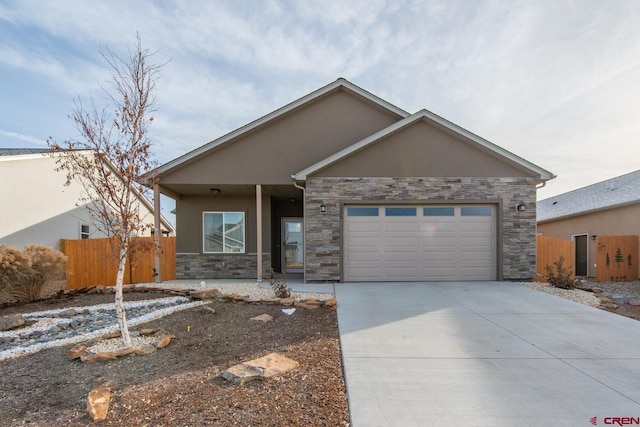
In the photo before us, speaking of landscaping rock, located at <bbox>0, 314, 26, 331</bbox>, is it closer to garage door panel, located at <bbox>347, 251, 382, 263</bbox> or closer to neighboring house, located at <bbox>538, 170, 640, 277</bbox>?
garage door panel, located at <bbox>347, 251, 382, 263</bbox>

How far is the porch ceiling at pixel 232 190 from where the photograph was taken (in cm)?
983

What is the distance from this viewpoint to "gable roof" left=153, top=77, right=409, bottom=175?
30.6 ft

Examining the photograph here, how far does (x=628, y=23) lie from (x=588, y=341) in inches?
282

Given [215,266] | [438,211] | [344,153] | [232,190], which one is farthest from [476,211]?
[215,266]

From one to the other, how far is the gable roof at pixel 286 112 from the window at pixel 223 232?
232 centimetres

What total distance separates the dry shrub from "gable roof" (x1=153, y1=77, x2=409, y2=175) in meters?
3.38

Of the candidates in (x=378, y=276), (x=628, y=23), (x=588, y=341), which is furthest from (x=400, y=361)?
(x=628, y=23)

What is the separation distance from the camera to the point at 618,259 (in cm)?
1186

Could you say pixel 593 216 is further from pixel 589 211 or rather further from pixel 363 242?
pixel 363 242

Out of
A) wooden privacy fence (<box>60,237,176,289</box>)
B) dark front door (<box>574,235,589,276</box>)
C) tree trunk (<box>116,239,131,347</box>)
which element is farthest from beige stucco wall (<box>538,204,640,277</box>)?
wooden privacy fence (<box>60,237,176,289</box>)

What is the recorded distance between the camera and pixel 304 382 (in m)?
3.23

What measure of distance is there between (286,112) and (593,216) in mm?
15087

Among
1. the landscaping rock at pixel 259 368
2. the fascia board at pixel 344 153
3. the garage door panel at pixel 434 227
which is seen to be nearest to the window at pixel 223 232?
the fascia board at pixel 344 153

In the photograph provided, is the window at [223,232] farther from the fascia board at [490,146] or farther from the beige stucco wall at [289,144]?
the fascia board at [490,146]
